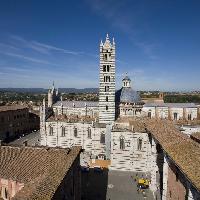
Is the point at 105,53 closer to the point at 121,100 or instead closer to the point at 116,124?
the point at 121,100

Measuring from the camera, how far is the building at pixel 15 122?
206 feet

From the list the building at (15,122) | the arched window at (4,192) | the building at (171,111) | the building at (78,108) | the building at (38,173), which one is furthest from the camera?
the building at (15,122)

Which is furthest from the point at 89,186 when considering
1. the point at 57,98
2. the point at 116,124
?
the point at 57,98

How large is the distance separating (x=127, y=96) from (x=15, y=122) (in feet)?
107

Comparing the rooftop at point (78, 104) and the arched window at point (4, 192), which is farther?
the rooftop at point (78, 104)

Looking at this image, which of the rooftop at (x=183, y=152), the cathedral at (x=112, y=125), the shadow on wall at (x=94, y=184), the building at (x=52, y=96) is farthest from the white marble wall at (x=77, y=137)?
the rooftop at (x=183, y=152)

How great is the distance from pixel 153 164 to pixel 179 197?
12.5m

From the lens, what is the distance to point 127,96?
47.0 metres

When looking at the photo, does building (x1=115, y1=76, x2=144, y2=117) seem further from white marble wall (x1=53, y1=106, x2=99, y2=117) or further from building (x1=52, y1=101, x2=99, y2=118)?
white marble wall (x1=53, y1=106, x2=99, y2=117)

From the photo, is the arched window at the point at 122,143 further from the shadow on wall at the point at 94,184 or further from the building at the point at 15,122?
the building at the point at 15,122

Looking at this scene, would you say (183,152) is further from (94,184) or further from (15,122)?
(15,122)

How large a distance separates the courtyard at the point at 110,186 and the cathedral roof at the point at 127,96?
1212cm

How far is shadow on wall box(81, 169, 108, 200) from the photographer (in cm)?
3222

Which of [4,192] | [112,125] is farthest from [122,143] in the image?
[4,192]
